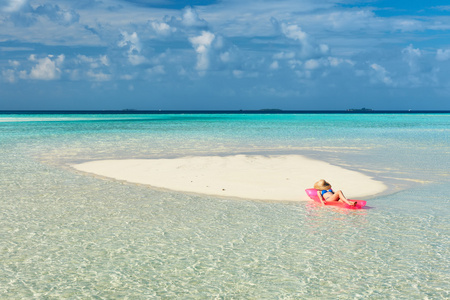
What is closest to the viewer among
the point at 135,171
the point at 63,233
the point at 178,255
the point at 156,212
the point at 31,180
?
the point at 178,255

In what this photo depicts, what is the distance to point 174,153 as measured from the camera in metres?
21.9

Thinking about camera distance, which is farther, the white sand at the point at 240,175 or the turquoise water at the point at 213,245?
the white sand at the point at 240,175

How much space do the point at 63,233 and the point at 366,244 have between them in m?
5.42

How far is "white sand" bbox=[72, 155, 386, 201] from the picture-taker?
12.2 metres

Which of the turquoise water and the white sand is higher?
the white sand

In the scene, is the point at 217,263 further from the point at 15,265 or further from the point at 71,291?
the point at 15,265

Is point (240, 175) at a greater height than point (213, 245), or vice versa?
point (240, 175)

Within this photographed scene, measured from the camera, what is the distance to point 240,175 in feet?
48.3

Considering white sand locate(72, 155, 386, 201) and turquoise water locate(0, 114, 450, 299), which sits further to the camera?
white sand locate(72, 155, 386, 201)

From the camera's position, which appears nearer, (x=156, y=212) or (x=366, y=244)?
(x=366, y=244)

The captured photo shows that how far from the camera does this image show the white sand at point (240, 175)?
12.2m

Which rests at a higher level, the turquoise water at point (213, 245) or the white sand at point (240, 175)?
the white sand at point (240, 175)

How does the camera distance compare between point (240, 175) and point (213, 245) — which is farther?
point (240, 175)

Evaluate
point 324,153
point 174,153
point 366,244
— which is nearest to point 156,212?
point 366,244
